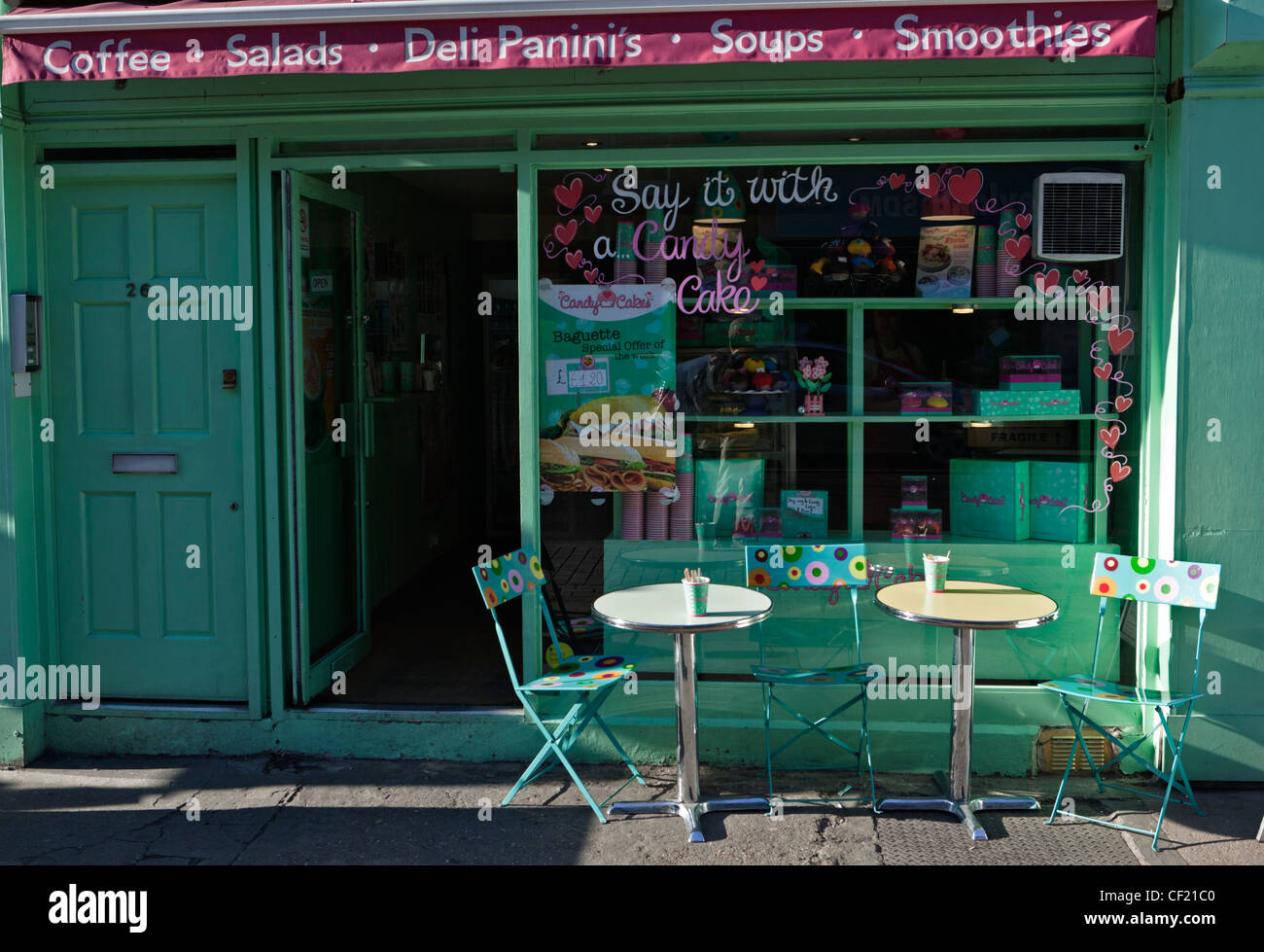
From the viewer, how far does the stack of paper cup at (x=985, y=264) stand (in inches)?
202

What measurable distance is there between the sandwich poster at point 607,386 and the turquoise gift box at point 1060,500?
1698 mm

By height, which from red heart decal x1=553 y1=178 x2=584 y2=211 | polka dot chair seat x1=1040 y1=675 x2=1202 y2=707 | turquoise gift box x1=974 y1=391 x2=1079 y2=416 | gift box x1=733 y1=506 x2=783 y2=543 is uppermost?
red heart decal x1=553 y1=178 x2=584 y2=211

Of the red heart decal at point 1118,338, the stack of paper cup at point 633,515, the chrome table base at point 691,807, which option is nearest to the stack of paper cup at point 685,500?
the stack of paper cup at point 633,515

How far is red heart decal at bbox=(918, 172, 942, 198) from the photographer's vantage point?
5.07 meters

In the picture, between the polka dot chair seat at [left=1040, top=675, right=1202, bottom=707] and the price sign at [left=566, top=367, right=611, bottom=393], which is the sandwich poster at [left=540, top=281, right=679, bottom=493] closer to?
the price sign at [left=566, top=367, right=611, bottom=393]

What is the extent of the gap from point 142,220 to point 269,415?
1.10m

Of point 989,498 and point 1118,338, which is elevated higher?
point 1118,338

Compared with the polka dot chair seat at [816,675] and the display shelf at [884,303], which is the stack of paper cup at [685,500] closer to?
the display shelf at [884,303]

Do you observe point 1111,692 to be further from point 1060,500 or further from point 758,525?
point 758,525

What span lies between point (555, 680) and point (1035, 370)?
2580 millimetres

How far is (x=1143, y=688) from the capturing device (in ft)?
16.2

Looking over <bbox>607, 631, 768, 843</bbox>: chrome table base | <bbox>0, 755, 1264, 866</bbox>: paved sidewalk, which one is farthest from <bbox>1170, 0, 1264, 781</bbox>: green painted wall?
<bbox>607, 631, 768, 843</bbox>: chrome table base

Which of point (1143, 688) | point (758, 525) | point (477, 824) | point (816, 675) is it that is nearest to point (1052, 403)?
point (1143, 688)

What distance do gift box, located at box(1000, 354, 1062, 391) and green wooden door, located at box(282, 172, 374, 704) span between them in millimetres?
3313
